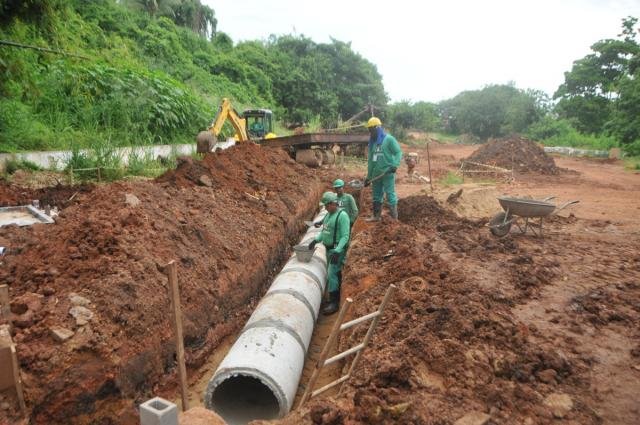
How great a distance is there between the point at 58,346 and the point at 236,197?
17.2 ft

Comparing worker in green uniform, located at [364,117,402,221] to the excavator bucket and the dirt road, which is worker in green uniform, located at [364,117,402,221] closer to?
the dirt road

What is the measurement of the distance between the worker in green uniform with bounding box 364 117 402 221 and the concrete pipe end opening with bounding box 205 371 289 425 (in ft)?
15.3

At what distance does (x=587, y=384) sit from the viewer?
11.6ft

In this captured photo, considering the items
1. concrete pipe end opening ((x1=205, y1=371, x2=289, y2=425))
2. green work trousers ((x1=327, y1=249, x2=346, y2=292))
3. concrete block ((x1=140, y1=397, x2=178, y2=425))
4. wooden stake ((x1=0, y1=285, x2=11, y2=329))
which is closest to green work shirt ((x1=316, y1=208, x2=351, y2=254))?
green work trousers ((x1=327, y1=249, x2=346, y2=292))

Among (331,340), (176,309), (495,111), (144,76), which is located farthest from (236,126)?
(495,111)

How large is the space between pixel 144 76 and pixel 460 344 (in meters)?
16.2

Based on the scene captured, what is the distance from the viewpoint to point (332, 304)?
710cm

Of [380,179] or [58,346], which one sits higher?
[380,179]

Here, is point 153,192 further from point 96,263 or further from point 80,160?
point 80,160

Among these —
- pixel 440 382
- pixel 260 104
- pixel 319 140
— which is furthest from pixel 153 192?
pixel 260 104

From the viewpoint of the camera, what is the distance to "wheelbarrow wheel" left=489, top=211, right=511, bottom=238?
341 inches

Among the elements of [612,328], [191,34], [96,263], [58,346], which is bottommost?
[612,328]

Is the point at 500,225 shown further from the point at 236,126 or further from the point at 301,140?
the point at 236,126

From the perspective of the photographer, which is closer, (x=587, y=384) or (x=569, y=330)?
(x=587, y=384)
